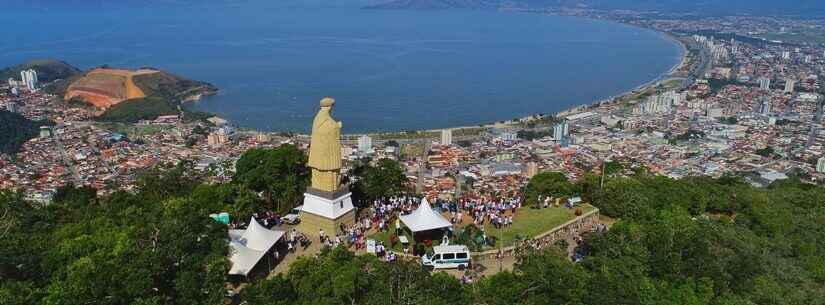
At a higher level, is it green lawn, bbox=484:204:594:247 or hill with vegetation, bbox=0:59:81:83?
green lawn, bbox=484:204:594:247

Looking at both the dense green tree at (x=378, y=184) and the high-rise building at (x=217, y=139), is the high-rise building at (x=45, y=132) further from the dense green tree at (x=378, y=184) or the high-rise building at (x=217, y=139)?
the dense green tree at (x=378, y=184)

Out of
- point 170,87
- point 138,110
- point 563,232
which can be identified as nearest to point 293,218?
point 563,232

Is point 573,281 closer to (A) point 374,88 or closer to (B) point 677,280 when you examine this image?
(B) point 677,280

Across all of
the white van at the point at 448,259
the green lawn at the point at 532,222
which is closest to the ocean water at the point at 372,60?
the green lawn at the point at 532,222

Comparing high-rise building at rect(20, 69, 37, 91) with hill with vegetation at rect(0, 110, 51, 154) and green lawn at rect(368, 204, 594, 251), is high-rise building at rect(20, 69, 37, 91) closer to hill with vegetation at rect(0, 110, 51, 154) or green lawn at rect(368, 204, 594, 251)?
hill with vegetation at rect(0, 110, 51, 154)

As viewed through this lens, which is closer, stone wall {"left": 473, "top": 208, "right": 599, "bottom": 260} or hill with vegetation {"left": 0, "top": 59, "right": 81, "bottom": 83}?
stone wall {"left": 473, "top": 208, "right": 599, "bottom": 260}

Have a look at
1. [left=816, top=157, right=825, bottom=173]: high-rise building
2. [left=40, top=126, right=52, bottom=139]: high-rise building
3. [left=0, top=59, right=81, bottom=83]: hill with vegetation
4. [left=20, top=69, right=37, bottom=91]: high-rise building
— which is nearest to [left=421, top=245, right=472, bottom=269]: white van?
[left=816, top=157, right=825, bottom=173]: high-rise building
